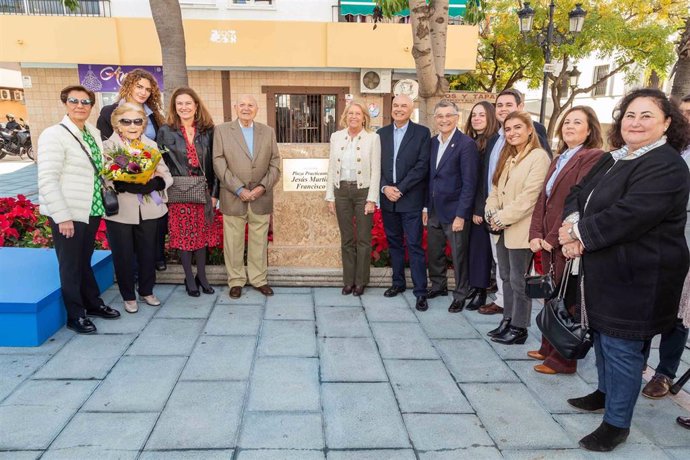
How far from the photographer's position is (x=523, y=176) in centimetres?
402

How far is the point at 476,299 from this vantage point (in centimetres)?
504

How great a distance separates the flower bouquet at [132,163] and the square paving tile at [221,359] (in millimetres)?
1505

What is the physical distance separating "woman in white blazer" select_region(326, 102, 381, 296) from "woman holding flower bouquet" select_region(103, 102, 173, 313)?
1.64 metres

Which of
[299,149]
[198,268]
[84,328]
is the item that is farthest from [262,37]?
[84,328]

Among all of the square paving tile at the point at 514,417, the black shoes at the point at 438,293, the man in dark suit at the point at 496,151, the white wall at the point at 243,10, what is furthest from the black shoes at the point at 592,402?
the white wall at the point at 243,10

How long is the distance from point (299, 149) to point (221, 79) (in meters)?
9.41

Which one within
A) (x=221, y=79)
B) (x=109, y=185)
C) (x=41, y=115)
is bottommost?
(x=109, y=185)

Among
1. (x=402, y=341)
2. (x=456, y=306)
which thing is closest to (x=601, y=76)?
(x=456, y=306)

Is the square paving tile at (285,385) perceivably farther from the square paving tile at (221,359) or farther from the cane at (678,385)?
the cane at (678,385)

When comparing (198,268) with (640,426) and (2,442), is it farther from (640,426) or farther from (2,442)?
(640,426)

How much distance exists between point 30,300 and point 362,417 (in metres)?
2.77

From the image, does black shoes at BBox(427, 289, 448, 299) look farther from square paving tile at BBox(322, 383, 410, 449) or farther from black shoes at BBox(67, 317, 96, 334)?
black shoes at BBox(67, 317, 96, 334)

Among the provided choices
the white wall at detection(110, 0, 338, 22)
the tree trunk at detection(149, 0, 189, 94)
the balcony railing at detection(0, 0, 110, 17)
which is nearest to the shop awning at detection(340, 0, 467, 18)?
the white wall at detection(110, 0, 338, 22)

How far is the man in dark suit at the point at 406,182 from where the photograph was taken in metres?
4.87
